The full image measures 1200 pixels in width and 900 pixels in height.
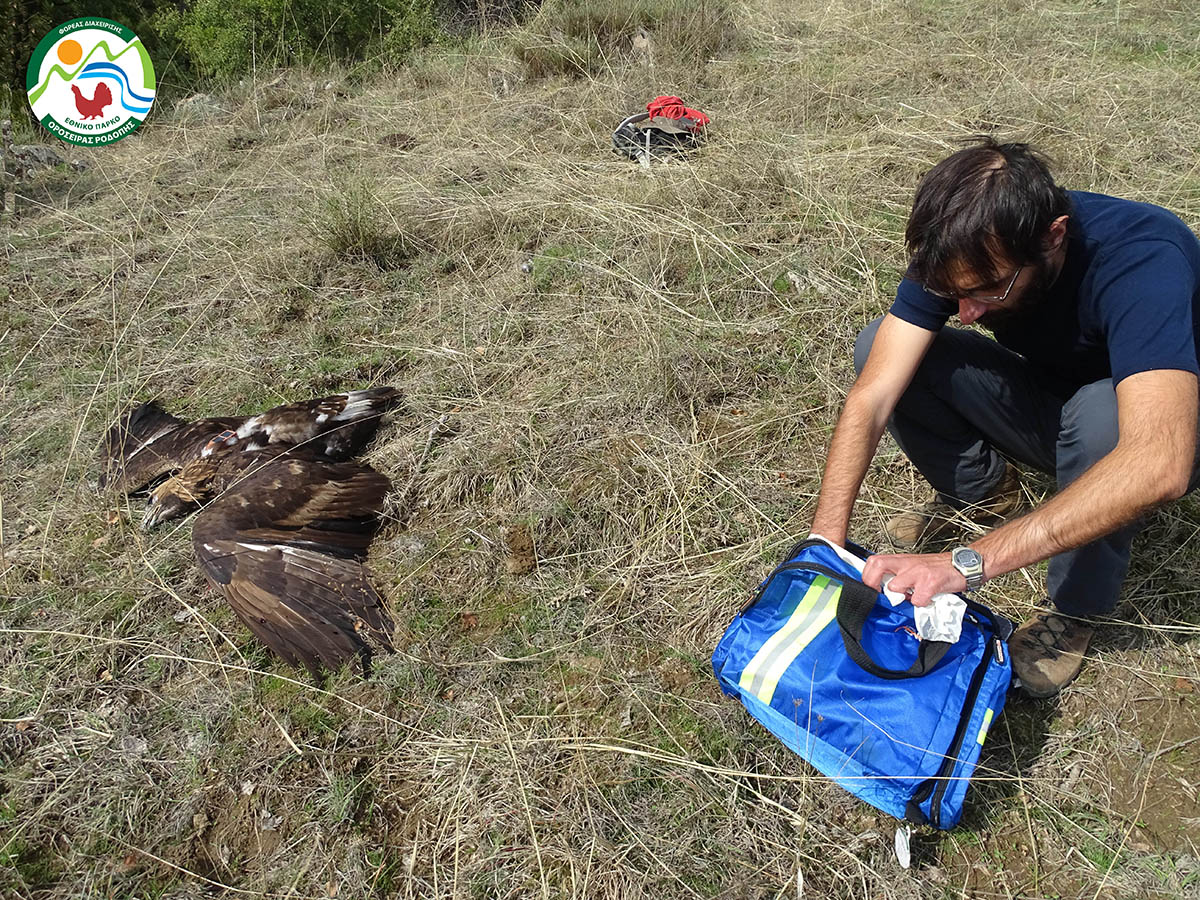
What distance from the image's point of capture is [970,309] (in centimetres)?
192

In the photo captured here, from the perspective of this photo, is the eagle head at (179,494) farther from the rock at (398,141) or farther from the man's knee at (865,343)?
the rock at (398,141)

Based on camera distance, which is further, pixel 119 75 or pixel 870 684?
pixel 119 75

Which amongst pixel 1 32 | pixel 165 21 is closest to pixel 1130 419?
pixel 165 21

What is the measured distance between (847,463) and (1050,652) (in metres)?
0.78

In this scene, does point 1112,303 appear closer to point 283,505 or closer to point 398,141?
point 283,505

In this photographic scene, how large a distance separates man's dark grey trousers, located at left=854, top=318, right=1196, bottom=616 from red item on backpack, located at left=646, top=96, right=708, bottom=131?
2.96 meters

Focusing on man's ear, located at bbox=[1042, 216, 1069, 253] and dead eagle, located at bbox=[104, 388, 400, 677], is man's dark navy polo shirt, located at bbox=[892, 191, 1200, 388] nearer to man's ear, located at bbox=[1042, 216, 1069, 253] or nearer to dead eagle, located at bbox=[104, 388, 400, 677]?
man's ear, located at bbox=[1042, 216, 1069, 253]

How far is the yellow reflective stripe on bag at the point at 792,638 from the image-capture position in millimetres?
1841

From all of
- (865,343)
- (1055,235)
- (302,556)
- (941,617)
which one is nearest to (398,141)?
(302,556)

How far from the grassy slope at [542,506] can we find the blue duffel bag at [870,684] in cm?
19

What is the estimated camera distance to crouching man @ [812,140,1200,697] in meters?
1.62

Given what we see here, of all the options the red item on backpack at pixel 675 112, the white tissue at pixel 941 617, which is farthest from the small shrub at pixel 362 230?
the white tissue at pixel 941 617

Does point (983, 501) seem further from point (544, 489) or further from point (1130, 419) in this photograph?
point (544, 489)

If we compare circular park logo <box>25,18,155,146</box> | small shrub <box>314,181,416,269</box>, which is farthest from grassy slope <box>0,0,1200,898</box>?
circular park logo <box>25,18,155,146</box>
